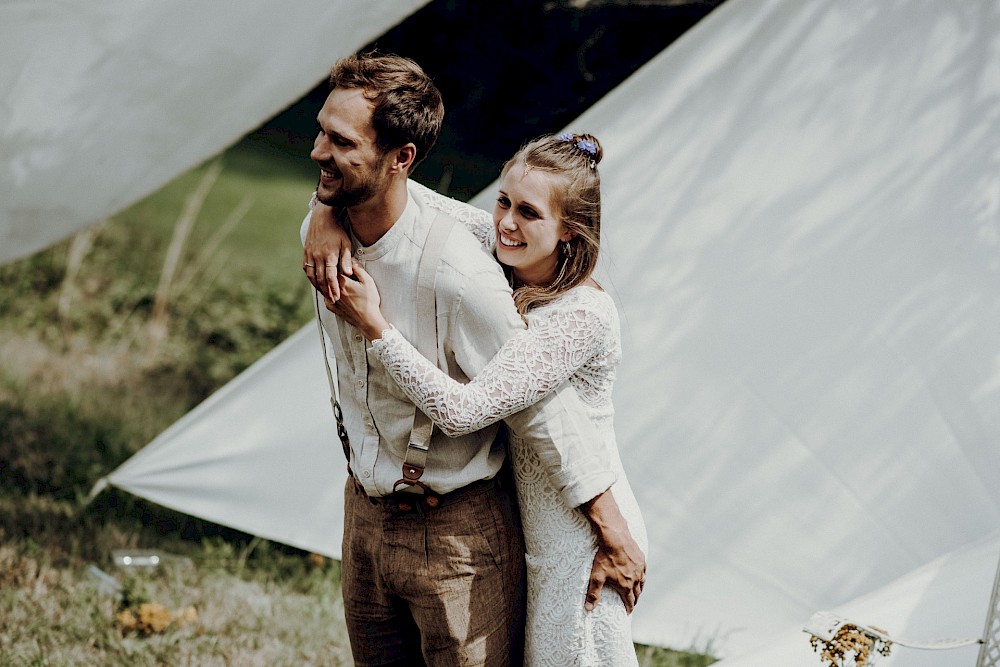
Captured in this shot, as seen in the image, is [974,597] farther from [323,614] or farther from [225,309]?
[225,309]

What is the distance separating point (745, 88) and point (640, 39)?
39.1 inches

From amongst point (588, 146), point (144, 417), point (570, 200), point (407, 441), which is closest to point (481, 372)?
point (407, 441)

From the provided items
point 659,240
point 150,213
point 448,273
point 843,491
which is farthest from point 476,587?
point 150,213

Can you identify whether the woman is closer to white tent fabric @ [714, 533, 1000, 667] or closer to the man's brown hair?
the man's brown hair

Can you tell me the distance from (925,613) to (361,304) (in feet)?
5.67

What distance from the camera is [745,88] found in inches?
106

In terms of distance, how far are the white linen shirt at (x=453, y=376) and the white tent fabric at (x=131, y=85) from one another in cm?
101

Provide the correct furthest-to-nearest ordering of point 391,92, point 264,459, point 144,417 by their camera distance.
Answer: point 144,417, point 264,459, point 391,92

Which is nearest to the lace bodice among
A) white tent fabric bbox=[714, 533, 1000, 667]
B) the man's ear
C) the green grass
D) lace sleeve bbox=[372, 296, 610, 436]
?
lace sleeve bbox=[372, 296, 610, 436]

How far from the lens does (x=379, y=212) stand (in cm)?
158

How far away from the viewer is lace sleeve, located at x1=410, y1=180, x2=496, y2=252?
5.80 ft

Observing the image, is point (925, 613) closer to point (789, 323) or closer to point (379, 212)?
point (789, 323)

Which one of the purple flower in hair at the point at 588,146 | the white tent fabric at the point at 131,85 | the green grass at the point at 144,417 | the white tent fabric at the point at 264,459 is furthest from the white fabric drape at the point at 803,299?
the purple flower in hair at the point at 588,146

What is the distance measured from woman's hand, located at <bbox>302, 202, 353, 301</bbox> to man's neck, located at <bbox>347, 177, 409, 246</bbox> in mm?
29
